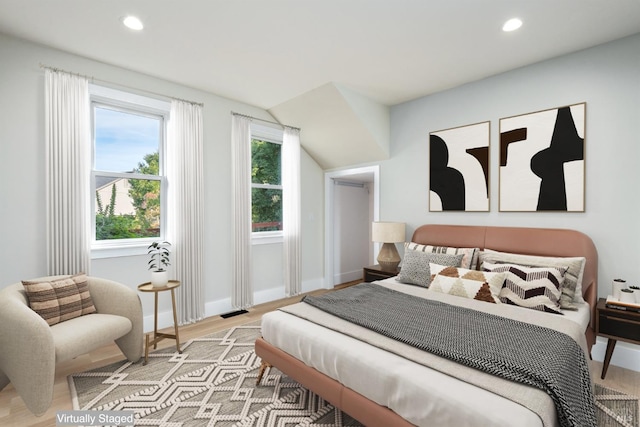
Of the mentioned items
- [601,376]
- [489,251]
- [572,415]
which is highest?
[489,251]

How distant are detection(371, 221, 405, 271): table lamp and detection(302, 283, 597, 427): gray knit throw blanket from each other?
1.41 m

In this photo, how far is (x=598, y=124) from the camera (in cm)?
280

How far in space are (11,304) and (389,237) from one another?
3.54m

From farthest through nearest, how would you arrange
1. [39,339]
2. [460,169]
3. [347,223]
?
[347,223]
[460,169]
[39,339]

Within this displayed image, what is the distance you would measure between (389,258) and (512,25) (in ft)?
8.77

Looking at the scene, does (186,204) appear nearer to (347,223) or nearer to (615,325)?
(347,223)

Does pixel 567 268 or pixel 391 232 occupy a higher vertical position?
pixel 391 232

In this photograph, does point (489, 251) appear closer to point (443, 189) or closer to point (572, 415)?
point (443, 189)

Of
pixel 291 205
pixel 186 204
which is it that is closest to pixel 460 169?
pixel 291 205

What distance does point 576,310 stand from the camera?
245cm

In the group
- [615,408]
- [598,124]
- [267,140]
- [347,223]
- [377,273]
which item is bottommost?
[615,408]

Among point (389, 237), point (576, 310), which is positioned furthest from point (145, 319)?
point (576, 310)

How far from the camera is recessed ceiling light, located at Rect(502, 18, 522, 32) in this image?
241cm

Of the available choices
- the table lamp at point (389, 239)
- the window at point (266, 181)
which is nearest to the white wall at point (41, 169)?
the window at point (266, 181)
